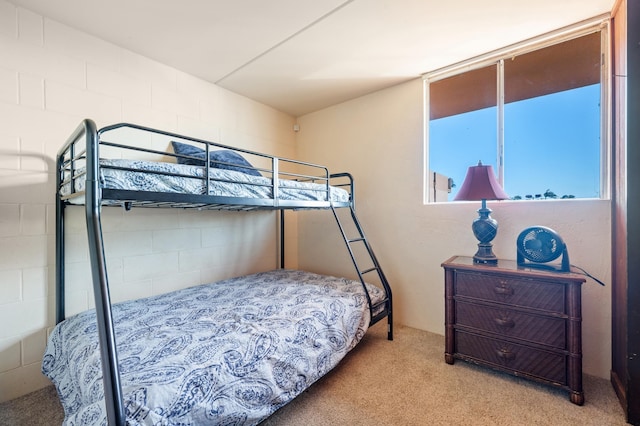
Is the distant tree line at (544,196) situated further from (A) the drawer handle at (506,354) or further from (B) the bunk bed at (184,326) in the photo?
(B) the bunk bed at (184,326)

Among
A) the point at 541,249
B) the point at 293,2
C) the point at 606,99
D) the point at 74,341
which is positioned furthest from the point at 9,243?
the point at 606,99

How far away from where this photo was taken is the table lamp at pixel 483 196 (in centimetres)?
183

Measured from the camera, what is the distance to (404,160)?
2559 mm

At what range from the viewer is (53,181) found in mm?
1718

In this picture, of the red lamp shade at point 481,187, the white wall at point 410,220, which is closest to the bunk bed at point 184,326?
the white wall at point 410,220

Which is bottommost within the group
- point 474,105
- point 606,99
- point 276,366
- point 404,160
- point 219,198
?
point 276,366

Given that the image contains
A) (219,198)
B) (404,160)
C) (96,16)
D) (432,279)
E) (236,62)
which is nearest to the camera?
(219,198)

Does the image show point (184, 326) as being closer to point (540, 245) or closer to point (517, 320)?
point (517, 320)

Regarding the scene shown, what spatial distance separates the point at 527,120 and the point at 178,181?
7.93 feet

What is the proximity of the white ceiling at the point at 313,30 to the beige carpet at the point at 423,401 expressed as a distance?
2228 millimetres

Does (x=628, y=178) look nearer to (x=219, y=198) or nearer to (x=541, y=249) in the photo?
(x=541, y=249)

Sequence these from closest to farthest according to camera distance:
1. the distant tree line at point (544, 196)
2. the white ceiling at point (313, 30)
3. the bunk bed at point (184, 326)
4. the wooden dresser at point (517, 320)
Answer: the bunk bed at point (184, 326) → the wooden dresser at point (517, 320) → the white ceiling at point (313, 30) → the distant tree line at point (544, 196)

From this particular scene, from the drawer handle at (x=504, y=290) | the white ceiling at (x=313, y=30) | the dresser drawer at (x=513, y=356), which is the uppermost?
the white ceiling at (x=313, y=30)

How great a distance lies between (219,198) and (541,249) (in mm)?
1973
